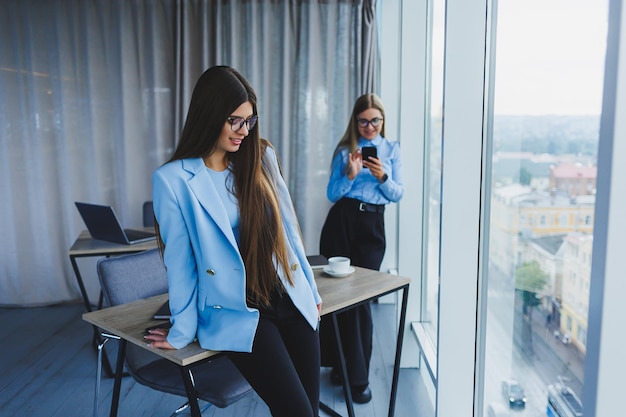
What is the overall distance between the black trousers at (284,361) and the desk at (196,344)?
0.14 meters

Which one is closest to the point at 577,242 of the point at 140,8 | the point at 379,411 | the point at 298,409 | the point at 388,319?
the point at 298,409

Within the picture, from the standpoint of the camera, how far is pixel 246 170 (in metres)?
1.75

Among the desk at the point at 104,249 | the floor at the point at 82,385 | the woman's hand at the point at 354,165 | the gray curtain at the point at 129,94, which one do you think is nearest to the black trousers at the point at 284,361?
the floor at the point at 82,385

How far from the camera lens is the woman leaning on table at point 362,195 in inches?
115

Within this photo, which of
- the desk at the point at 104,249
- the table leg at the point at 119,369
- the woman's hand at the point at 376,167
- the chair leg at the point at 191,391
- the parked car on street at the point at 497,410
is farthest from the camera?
the desk at the point at 104,249

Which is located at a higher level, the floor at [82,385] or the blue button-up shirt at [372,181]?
the blue button-up shirt at [372,181]

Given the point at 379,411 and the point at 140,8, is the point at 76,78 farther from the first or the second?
the point at 379,411

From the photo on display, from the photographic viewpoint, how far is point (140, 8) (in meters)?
4.39

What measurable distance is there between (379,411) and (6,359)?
2417 mm

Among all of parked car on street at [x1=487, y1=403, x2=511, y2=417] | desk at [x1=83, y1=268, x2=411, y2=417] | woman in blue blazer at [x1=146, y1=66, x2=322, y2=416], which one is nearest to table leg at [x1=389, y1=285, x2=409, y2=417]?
desk at [x1=83, y1=268, x2=411, y2=417]

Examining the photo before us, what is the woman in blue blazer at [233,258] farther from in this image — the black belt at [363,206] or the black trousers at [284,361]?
the black belt at [363,206]

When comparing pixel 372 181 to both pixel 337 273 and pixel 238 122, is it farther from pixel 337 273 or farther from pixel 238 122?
pixel 238 122

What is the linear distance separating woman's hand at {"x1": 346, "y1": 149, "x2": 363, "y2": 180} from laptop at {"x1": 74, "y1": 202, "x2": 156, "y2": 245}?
137 cm

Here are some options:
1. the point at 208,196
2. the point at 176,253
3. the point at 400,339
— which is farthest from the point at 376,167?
the point at 176,253
